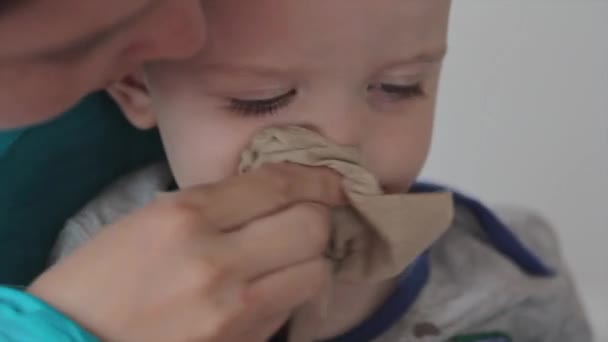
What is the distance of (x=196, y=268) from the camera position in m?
0.49

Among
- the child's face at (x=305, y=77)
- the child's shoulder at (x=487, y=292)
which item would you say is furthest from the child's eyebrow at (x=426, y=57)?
A: the child's shoulder at (x=487, y=292)

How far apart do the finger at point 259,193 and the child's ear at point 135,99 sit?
4.8 inches

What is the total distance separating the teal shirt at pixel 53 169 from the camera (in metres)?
0.67

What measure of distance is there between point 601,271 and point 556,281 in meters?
0.38

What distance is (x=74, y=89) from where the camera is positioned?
43 cm

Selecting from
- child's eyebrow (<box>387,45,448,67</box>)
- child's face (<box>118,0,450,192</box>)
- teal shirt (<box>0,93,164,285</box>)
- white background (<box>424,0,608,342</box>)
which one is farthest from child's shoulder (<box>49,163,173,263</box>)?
white background (<box>424,0,608,342</box>)

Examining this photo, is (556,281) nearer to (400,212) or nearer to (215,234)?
(400,212)

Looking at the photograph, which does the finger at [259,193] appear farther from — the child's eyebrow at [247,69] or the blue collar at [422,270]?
the blue collar at [422,270]

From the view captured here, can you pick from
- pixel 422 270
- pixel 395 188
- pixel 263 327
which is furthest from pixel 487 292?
pixel 263 327

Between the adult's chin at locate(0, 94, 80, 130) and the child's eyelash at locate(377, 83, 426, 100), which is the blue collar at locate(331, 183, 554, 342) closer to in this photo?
the child's eyelash at locate(377, 83, 426, 100)

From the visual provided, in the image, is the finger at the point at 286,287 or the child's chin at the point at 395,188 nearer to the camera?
the finger at the point at 286,287

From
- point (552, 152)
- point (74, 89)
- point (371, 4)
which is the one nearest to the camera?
point (74, 89)

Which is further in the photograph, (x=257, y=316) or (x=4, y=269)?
(x=4, y=269)

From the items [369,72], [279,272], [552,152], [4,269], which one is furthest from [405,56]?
[552,152]
